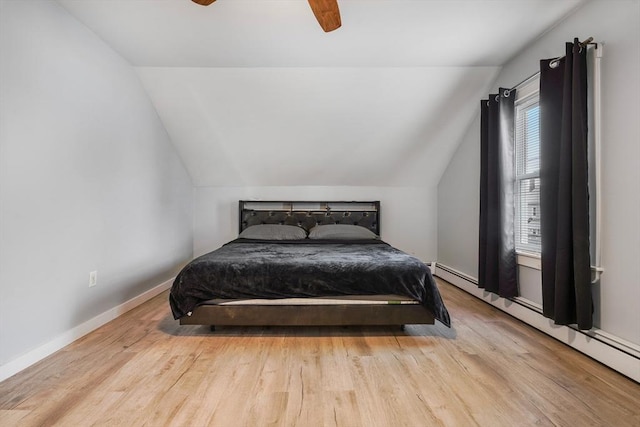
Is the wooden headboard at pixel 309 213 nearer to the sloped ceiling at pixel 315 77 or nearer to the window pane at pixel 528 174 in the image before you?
the sloped ceiling at pixel 315 77

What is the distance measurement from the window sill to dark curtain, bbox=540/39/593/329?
0.88 ft

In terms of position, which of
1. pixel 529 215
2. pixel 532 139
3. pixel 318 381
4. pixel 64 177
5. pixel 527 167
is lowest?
pixel 318 381

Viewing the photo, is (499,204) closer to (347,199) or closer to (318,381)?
(347,199)

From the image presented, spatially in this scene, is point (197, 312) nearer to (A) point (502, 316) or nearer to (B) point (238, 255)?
(B) point (238, 255)

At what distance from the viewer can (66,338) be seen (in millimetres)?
2113

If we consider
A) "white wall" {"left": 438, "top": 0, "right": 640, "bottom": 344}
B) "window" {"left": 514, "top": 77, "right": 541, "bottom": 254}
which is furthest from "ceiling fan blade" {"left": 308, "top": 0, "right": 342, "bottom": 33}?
"window" {"left": 514, "top": 77, "right": 541, "bottom": 254}

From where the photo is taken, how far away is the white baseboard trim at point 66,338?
68.0 inches

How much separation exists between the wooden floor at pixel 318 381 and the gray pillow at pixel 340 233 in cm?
143

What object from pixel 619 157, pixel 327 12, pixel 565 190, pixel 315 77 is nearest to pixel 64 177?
pixel 327 12

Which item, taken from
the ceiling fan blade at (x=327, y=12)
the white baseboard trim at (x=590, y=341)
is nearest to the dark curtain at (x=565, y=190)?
the white baseboard trim at (x=590, y=341)

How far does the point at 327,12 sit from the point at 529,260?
2415 mm

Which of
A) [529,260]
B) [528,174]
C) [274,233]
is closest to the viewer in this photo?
[529,260]

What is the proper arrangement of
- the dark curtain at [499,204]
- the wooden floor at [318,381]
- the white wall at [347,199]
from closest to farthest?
1. the wooden floor at [318,381]
2. the dark curtain at [499,204]
3. the white wall at [347,199]

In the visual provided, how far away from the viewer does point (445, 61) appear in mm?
2904
